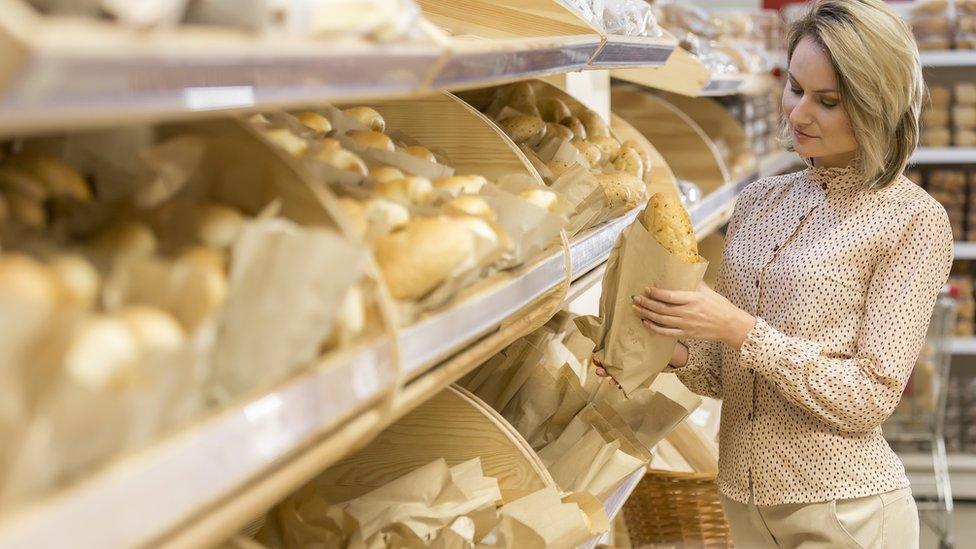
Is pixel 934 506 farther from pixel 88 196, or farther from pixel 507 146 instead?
pixel 88 196

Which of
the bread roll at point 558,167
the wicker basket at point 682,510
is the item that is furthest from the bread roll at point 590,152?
the wicker basket at point 682,510

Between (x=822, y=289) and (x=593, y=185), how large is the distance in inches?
24.2

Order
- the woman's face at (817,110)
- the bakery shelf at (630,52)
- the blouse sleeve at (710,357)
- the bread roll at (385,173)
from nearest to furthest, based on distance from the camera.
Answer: the bread roll at (385,173) → the bakery shelf at (630,52) → the woman's face at (817,110) → the blouse sleeve at (710,357)

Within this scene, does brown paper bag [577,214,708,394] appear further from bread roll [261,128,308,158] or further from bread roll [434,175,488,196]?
bread roll [261,128,308,158]

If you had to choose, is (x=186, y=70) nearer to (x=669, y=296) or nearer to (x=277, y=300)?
(x=277, y=300)

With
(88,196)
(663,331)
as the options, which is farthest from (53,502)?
(663,331)

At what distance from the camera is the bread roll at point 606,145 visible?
266 cm

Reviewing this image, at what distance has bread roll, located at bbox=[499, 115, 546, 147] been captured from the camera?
2318mm

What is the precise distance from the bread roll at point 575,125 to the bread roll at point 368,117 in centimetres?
91

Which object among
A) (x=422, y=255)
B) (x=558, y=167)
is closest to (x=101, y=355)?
(x=422, y=255)

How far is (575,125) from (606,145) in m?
0.09

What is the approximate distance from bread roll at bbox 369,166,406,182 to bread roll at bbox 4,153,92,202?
1.64 ft

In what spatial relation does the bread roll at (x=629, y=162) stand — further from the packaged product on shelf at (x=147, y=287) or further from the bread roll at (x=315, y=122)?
the packaged product on shelf at (x=147, y=287)

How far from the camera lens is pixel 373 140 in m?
1.62
